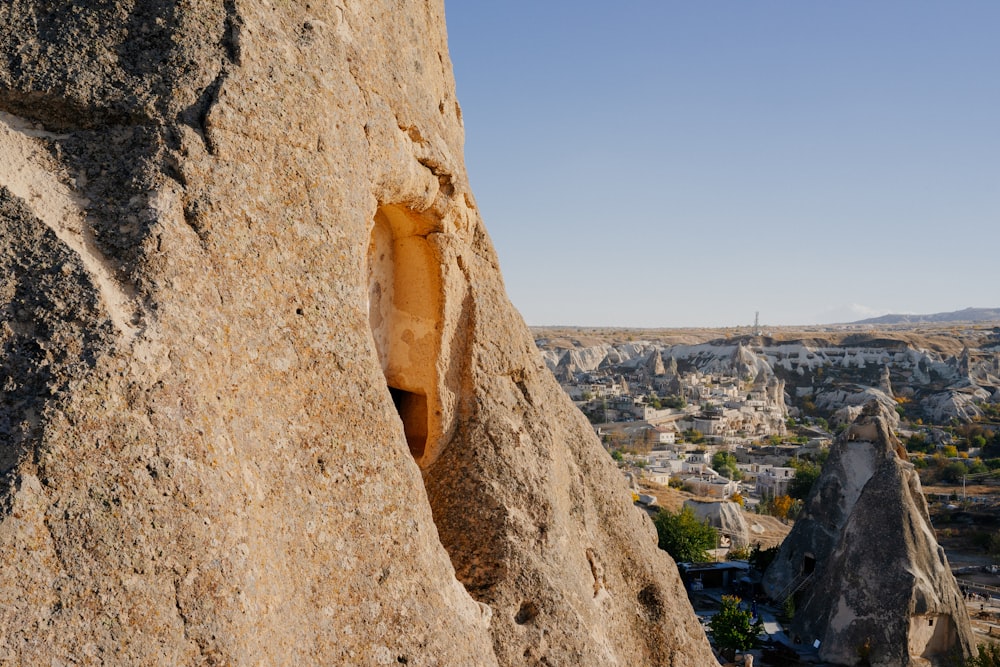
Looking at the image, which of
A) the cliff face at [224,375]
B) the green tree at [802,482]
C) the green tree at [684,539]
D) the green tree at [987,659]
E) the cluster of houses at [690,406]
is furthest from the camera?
the cluster of houses at [690,406]

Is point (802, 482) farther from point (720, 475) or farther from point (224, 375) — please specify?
point (224, 375)

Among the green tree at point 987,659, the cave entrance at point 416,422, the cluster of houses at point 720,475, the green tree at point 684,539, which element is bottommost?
the cluster of houses at point 720,475

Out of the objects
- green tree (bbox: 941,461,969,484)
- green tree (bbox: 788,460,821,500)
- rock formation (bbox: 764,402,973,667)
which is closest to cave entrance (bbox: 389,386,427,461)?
rock formation (bbox: 764,402,973,667)

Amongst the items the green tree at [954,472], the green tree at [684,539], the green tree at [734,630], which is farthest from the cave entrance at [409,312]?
the green tree at [954,472]

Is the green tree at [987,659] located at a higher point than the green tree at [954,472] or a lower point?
higher

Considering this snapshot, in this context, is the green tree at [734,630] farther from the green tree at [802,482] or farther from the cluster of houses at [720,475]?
the green tree at [802,482]
